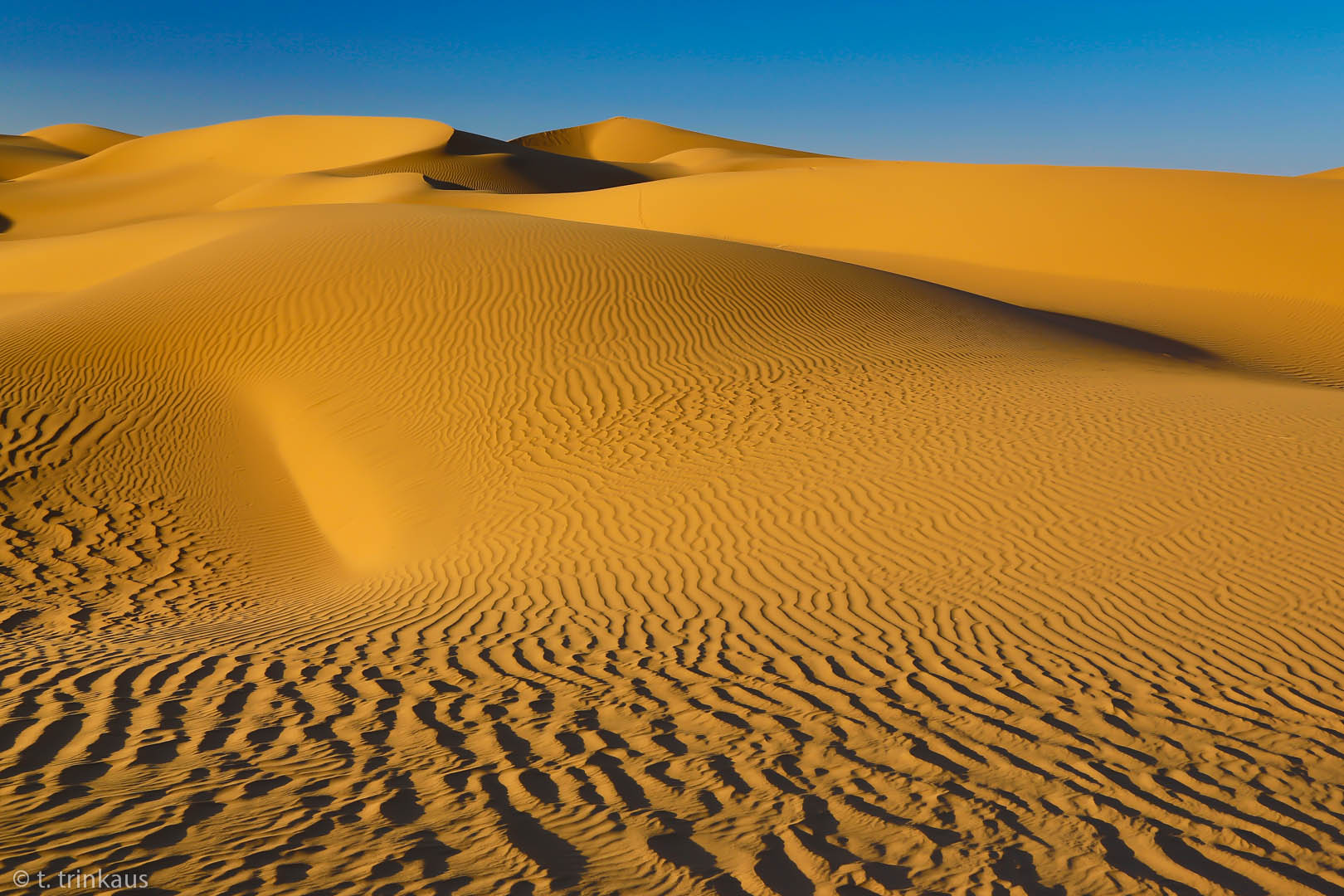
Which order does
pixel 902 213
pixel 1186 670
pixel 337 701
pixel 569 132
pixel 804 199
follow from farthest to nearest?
pixel 569 132
pixel 804 199
pixel 902 213
pixel 1186 670
pixel 337 701

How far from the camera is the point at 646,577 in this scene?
26.5 ft

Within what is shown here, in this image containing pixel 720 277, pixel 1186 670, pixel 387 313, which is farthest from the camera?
Result: pixel 720 277

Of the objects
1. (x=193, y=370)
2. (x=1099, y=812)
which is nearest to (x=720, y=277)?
(x=193, y=370)

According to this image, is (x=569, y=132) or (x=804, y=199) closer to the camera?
(x=804, y=199)

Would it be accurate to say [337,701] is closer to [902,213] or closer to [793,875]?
[793,875]

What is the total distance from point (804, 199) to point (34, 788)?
37.4 meters

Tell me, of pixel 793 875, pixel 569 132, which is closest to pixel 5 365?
pixel 793 875

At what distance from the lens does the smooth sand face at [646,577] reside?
388 cm

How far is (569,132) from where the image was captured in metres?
108

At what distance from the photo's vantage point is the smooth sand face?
388cm

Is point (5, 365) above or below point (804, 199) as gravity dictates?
below

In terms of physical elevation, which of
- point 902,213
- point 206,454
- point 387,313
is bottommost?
point 206,454

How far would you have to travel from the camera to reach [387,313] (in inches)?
607

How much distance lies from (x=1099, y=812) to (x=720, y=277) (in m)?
14.3
